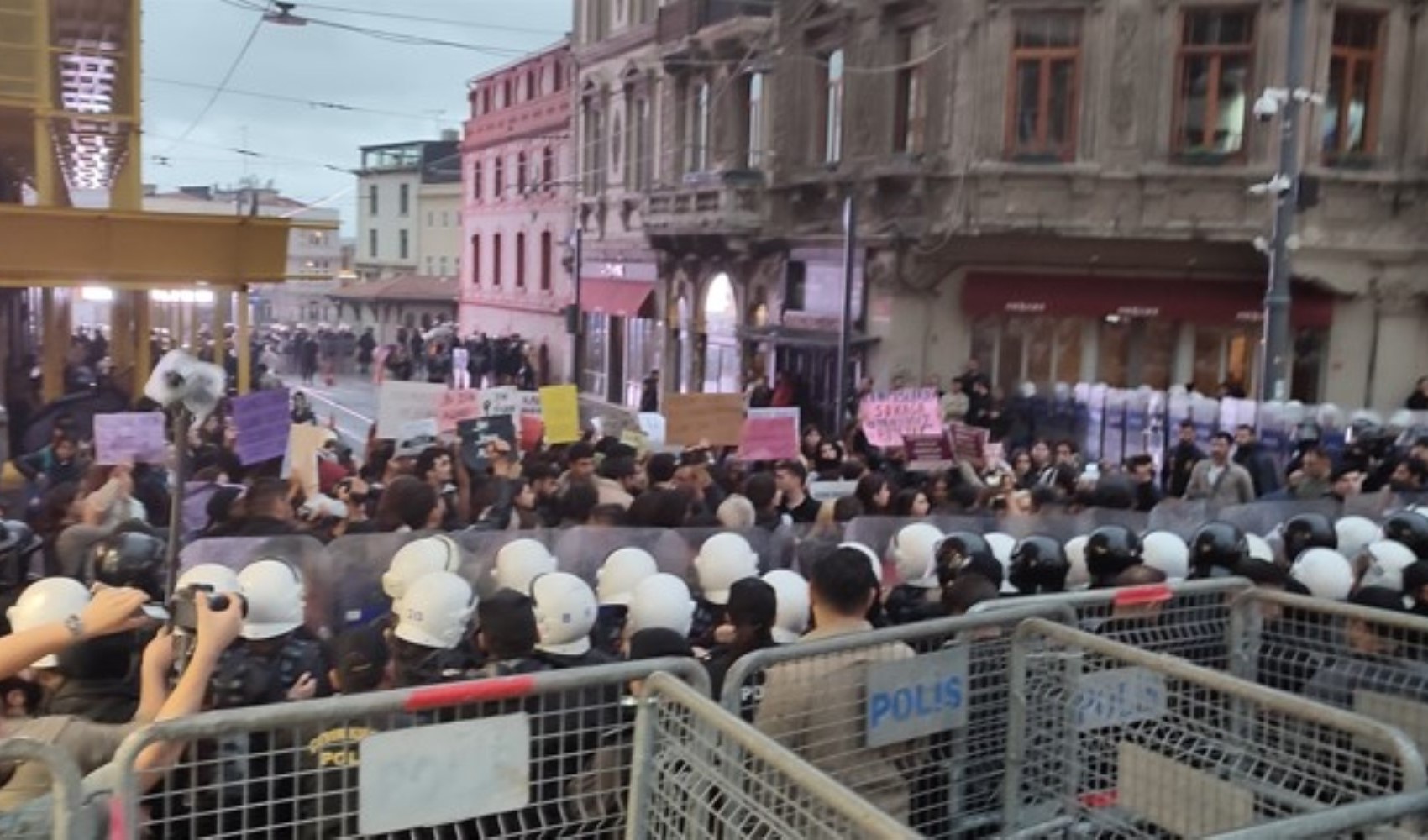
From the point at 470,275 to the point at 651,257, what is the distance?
1975 cm

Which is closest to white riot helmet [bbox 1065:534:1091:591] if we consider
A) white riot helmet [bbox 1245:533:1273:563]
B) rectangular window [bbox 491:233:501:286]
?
white riot helmet [bbox 1245:533:1273:563]

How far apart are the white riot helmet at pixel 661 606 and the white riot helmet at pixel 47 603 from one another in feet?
6.83

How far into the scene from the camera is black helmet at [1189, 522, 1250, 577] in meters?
6.56

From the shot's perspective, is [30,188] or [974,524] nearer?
[974,524]

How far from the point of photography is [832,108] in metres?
22.4

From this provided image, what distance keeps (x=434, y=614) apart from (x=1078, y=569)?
3365 millimetres

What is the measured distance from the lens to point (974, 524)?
7.41 metres

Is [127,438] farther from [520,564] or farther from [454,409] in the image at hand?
[520,564]

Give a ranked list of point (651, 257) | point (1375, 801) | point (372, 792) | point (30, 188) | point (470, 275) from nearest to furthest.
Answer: point (1375, 801) < point (372, 792) < point (30, 188) < point (651, 257) < point (470, 275)

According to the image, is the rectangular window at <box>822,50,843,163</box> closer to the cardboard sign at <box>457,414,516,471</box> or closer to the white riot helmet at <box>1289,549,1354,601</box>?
the cardboard sign at <box>457,414,516,471</box>

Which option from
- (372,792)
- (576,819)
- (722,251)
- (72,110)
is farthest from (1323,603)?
(722,251)

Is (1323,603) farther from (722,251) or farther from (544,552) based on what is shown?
(722,251)

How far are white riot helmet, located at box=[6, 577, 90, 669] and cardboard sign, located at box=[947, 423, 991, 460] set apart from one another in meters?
8.67

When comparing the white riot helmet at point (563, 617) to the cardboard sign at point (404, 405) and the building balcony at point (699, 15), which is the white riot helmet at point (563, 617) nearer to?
the cardboard sign at point (404, 405)
